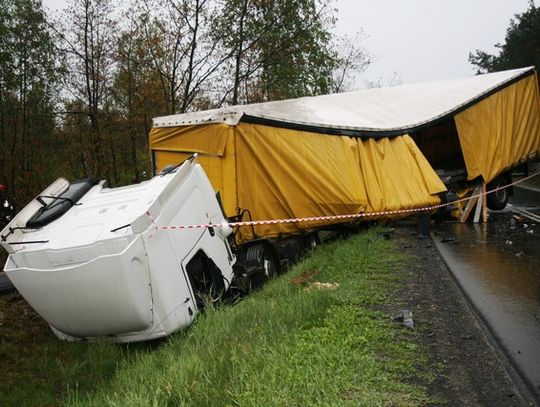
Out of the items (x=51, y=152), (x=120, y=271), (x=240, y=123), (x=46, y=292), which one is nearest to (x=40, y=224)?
(x=46, y=292)

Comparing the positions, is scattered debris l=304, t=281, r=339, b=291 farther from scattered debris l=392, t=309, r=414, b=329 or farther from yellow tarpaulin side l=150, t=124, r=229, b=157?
yellow tarpaulin side l=150, t=124, r=229, b=157

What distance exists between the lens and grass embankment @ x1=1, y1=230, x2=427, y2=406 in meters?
3.13

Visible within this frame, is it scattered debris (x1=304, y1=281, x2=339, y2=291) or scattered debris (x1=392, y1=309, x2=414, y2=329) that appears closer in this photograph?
scattered debris (x1=392, y1=309, x2=414, y2=329)

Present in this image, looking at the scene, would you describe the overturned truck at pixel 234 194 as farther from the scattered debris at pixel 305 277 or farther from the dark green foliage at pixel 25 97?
the dark green foliage at pixel 25 97

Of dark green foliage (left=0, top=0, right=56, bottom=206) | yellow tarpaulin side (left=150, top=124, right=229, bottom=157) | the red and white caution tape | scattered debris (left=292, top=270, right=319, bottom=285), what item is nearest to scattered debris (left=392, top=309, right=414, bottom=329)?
scattered debris (left=292, top=270, right=319, bottom=285)

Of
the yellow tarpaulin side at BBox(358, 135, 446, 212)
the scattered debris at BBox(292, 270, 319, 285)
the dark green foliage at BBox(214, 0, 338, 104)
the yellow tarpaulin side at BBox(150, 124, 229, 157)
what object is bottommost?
the scattered debris at BBox(292, 270, 319, 285)

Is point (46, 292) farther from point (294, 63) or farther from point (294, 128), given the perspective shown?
point (294, 63)

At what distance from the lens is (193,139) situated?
828 cm

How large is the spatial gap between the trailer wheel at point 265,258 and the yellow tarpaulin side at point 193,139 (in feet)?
4.99

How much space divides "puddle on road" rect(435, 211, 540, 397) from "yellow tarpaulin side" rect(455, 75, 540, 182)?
142 cm

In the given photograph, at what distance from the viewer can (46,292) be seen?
198 inches

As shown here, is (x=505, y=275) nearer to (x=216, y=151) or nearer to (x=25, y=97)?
(x=216, y=151)

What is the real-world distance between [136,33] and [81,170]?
576 cm

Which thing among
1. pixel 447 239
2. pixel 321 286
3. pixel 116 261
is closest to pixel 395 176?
pixel 447 239
